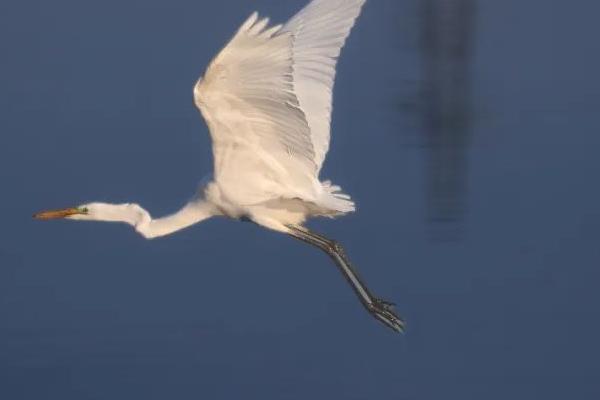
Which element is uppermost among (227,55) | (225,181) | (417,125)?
(227,55)

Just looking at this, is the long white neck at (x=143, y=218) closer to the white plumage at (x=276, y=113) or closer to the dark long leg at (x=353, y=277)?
the white plumage at (x=276, y=113)

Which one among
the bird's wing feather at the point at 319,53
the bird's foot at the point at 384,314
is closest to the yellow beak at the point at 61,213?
the bird's wing feather at the point at 319,53

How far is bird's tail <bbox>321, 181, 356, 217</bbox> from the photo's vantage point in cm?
880

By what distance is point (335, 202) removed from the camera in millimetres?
8867

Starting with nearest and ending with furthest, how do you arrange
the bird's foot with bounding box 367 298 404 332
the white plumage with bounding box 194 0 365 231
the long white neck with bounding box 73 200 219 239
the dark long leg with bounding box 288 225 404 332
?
the white plumage with bounding box 194 0 365 231
the long white neck with bounding box 73 200 219 239
the dark long leg with bounding box 288 225 404 332
the bird's foot with bounding box 367 298 404 332

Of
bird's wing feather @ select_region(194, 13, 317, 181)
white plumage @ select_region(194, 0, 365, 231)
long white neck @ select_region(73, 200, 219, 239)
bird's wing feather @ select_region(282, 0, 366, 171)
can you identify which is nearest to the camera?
bird's wing feather @ select_region(194, 13, 317, 181)

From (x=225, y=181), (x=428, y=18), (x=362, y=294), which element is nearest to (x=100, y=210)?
(x=225, y=181)

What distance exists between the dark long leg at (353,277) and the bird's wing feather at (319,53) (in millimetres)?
490

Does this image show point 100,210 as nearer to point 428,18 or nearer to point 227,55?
point 227,55

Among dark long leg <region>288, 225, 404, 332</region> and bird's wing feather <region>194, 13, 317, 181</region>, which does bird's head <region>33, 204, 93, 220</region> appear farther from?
dark long leg <region>288, 225, 404, 332</region>

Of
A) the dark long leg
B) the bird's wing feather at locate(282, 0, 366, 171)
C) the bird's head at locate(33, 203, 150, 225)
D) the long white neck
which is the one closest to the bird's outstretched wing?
the bird's wing feather at locate(282, 0, 366, 171)

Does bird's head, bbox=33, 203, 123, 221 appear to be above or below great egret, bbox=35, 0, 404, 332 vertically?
below

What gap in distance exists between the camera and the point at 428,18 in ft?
50.0

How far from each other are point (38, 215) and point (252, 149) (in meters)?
1.39
